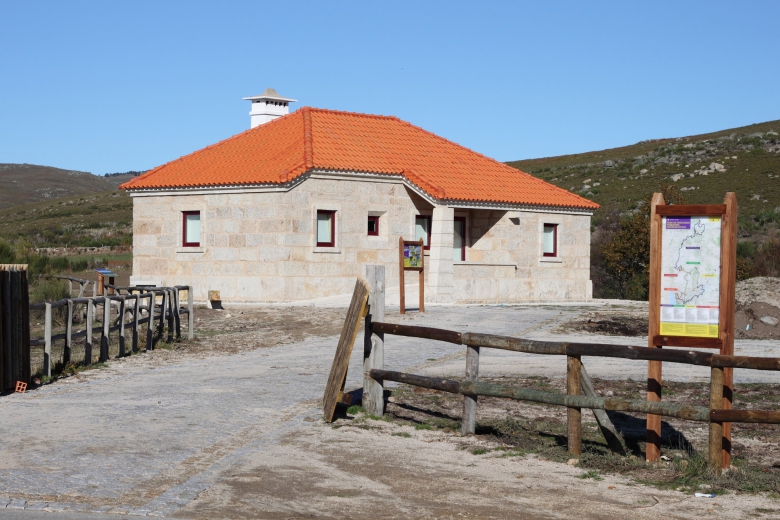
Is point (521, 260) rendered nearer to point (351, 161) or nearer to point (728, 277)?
point (351, 161)

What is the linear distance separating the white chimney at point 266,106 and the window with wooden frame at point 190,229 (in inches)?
292

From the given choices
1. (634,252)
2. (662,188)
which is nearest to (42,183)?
(634,252)

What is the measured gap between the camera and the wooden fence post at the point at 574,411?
8.51m

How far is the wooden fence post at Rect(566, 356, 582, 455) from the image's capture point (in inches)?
335

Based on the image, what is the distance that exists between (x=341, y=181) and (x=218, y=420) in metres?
17.9

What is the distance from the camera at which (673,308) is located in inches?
325

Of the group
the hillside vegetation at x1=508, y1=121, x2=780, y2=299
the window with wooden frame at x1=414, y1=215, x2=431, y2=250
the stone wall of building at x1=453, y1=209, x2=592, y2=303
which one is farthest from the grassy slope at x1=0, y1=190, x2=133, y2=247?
the stone wall of building at x1=453, y1=209, x2=592, y2=303

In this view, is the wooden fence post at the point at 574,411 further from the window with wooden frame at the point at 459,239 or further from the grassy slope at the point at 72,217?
the grassy slope at the point at 72,217

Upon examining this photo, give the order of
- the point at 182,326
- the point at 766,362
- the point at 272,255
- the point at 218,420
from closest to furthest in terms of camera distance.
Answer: the point at 766,362 → the point at 218,420 → the point at 182,326 → the point at 272,255

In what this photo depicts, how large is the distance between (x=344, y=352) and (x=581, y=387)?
248 centimetres

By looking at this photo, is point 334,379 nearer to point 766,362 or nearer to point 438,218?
point 766,362

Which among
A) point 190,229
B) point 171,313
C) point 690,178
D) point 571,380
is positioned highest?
point 690,178

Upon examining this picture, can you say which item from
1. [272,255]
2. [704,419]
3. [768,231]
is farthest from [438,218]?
[768,231]

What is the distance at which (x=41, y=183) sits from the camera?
463 feet
